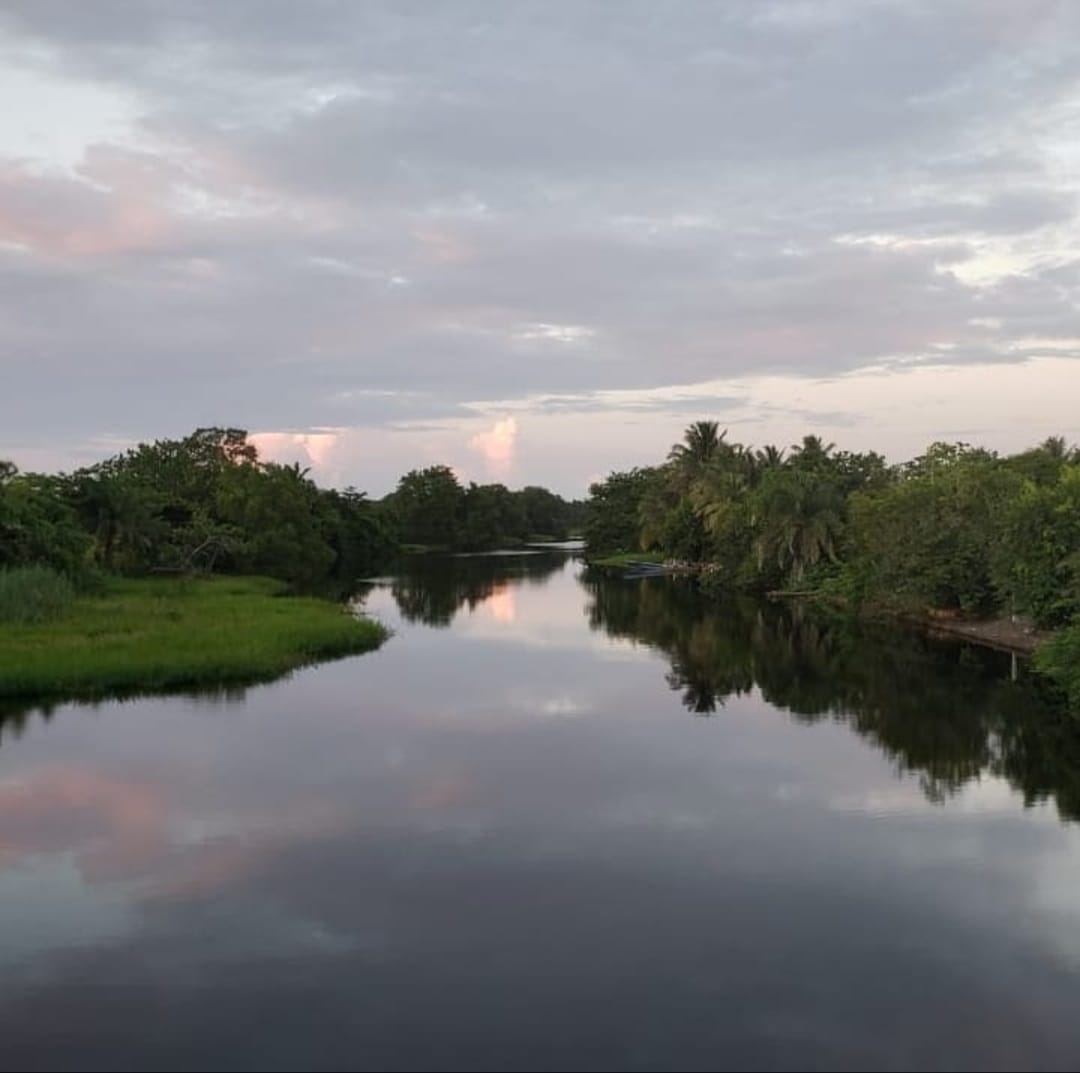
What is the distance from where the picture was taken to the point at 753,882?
15.6 metres

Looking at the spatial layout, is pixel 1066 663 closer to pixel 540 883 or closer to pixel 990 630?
pixel 990 630

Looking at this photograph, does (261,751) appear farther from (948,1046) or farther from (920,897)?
(948,1046)

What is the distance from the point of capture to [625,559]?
327 ft

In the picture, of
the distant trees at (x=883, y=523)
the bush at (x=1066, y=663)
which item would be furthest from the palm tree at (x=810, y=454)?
the bush at (x=1066, y=663)

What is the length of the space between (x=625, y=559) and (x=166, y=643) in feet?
226

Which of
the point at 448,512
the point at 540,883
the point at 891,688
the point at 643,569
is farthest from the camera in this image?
the point at 448,512

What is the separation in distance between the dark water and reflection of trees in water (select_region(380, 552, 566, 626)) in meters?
25.1

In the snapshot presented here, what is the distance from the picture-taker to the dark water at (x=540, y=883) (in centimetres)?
1127

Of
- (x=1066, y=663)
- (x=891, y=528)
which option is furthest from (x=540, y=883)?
(x=891, y=528)

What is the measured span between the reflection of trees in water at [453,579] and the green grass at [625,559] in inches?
138

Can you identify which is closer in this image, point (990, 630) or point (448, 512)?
point (990, 630)

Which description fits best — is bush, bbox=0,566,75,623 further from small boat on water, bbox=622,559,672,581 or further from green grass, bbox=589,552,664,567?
green grass, bbox=589,552,664,567

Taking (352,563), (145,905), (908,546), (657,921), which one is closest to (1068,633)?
(908,546)

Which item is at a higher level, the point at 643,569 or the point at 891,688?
the point at 643,569
